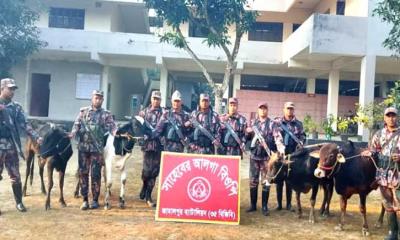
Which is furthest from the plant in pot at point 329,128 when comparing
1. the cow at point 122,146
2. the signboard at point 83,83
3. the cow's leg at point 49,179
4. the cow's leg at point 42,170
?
the signboard at point 83,83

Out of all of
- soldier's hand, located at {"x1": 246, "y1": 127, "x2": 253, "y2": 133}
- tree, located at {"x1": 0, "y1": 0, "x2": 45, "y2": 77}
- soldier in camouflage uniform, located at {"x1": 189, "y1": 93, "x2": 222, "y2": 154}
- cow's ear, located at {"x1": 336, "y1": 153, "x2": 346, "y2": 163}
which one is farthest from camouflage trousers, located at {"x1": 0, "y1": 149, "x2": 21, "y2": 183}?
tree, located at {"x1": 0, "y1": 0, "x2": 45, "y2": 77}

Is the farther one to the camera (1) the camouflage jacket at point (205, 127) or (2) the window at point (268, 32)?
(2) the window at point (268, 32)

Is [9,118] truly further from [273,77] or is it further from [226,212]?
[273,77]

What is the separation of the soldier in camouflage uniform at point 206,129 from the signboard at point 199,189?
0.65 meters

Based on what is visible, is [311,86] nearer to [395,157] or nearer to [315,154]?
[315,154]

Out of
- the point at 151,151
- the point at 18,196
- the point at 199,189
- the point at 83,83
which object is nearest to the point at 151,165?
the point at 151,151

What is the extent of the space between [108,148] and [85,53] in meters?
11.7

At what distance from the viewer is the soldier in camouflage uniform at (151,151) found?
7.32 m

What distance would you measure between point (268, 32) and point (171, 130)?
1360 centimetres

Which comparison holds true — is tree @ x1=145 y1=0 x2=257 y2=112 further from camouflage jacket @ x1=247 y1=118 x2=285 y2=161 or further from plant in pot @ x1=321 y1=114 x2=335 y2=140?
camouflage jacket @ x1=247 y1=118 x2=285 y2=161

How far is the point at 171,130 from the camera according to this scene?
23.6 ft

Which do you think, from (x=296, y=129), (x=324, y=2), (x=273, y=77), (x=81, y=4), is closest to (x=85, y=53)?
(x=81, y=4)

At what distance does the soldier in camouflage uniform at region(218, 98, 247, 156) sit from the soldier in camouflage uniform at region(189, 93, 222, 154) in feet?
0.34

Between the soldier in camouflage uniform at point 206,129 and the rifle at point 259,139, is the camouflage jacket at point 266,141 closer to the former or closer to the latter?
the rifle at point 259,139
